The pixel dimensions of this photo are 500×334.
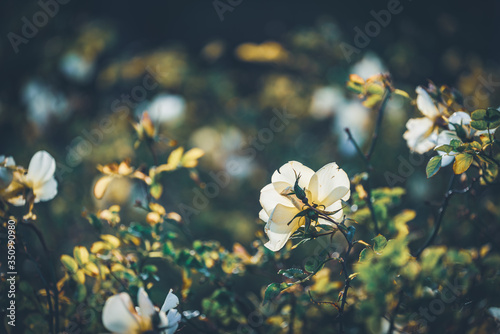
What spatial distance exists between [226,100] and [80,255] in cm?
129

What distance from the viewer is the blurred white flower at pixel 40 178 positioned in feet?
2.24

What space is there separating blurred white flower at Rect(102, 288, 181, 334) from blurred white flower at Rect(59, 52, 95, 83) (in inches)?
69.3

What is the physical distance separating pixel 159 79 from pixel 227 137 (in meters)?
0.49

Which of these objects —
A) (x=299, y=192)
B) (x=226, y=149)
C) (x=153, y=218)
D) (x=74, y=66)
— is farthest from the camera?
(x=74, y=66)

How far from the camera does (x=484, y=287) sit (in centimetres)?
53

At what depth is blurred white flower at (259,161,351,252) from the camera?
0.53m

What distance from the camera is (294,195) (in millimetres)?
542

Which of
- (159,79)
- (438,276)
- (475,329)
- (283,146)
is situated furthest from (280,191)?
(159,79)

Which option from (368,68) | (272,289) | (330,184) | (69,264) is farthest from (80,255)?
(368,68)

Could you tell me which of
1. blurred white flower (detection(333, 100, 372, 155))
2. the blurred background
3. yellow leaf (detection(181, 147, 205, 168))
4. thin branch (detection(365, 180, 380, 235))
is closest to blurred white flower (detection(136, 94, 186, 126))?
the blurred background

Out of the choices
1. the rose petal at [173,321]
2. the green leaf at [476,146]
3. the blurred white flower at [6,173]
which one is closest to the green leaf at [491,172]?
the green leaf at [476,146]

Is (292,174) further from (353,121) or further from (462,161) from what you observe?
(353,121)

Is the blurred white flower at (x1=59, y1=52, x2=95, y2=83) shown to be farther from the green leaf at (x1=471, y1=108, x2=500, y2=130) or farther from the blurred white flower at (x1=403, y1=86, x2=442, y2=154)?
the green leaf at (x1=471, y1=108, x2=500, y2=130)

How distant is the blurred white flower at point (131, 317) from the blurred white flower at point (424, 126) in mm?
535
